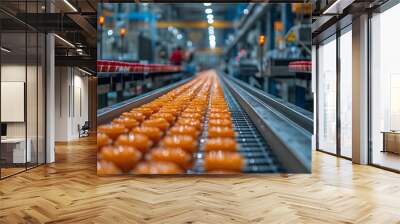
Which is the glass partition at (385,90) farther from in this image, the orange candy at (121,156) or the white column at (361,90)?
the orange candy at (121,156)

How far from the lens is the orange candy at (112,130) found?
17.3 feet

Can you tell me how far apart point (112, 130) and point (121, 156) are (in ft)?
1.16

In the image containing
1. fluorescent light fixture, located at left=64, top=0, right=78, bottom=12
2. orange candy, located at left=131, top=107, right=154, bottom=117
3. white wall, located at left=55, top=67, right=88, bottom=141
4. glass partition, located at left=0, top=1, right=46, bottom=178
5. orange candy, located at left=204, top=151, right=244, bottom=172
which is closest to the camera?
orange candy, located at left=204, top=151, right=244, bottom=172

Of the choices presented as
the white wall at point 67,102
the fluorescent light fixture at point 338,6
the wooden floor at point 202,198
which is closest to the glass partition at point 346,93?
the fluorescent light fixture at point 338,6

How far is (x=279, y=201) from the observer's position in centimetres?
466

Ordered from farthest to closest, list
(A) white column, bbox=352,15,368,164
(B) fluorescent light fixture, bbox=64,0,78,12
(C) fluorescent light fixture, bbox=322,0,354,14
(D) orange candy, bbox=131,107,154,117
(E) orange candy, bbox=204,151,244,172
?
(A) white column, bbox=352,15,368,164, (B) fluorescent light fixture, bbox=64,0,78,12, (C) fluorescent light fixture, bbox=322,0,354,14, (D) orange candy, bbox=131,107,154,117, (E) orange candy, bbox=204,151,244,172

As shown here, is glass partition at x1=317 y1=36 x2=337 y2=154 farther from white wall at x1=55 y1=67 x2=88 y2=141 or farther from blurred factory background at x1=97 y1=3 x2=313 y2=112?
white wall at x1=55 y1=67 x2=88 y2=141

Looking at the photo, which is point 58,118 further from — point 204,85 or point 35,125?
point 204,85

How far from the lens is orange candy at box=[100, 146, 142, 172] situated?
522 cm

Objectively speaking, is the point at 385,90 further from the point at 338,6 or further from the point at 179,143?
the point at 179,143

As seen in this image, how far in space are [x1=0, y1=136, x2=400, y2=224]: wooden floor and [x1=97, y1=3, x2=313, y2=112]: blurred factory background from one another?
1.16 meters

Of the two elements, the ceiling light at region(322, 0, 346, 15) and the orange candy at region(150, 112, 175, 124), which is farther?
the ceiling light at region(322, 0, 346, 15)

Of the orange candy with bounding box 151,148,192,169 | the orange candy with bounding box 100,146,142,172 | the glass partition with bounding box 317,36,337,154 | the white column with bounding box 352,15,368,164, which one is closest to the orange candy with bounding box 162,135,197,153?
the orange candy with bounding box 151,148,192,169

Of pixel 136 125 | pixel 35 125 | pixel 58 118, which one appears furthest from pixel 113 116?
pixel 58 118
